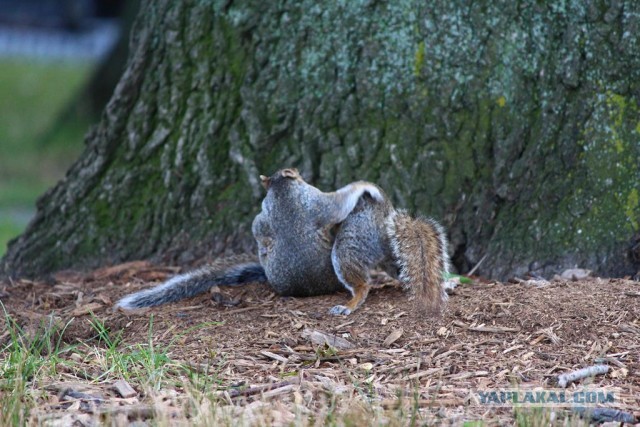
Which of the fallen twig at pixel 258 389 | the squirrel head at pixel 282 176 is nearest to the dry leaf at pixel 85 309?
the squirrel head at pixel 282 176

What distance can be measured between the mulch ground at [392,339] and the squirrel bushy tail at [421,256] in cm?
10

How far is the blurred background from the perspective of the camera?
47.3 feet

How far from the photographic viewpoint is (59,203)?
249 inches

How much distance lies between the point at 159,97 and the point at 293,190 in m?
1.43

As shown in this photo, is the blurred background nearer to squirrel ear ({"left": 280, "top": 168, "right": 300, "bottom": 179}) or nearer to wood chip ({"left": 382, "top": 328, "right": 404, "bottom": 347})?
squirrel ear ({"left": 280, "top": 168, "right": 300, "bottom": 179})

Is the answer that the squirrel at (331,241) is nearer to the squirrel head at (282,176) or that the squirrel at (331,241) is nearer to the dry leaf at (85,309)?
the squirrel head at (282,176)

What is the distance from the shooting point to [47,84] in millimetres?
20234

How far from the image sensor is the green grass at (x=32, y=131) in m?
13.6

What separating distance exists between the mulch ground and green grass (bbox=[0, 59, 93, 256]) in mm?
4593

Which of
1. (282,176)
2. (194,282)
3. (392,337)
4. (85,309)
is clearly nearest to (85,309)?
(85,309)

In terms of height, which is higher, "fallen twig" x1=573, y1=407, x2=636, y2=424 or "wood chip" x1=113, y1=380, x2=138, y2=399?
"fallen twig" x1=573, y1=407, x2=636, y2=424

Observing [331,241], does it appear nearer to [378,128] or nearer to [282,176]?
[282,176]

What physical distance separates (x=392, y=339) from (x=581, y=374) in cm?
87

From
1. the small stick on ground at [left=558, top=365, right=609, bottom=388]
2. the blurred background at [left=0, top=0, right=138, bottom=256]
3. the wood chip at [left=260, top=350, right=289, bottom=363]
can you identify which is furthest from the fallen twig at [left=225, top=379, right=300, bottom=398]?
the blurred background at [left=0, top=0, right=138, bottom=256]
